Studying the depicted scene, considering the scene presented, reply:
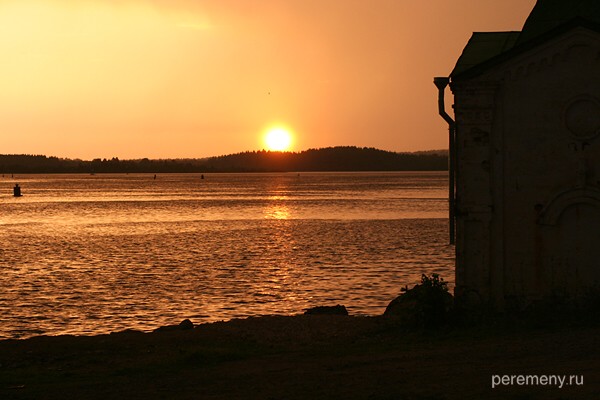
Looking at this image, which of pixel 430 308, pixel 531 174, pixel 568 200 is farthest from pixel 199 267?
pixel 568 200

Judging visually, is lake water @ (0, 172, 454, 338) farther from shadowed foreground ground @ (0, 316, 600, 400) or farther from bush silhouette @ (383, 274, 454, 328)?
bush silhouette @ (383, 274, 454, 328)

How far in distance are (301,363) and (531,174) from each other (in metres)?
6.14

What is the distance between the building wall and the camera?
52.4 feet

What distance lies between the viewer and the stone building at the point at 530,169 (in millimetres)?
15971

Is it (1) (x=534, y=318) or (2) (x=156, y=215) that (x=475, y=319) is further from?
(2) (x=156, y=215)

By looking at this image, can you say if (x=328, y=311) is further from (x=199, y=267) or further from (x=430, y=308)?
(x=199, y=267)

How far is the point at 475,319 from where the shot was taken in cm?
1614

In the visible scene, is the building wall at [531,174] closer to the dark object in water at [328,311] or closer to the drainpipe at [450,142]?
the drainpipe at [450,142]

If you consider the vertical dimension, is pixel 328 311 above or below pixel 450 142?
below

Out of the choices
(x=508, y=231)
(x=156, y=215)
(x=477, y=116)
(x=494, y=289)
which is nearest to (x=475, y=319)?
(x=494, y=289)

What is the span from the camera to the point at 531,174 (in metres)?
16.3

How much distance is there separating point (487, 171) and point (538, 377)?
19.6 ft

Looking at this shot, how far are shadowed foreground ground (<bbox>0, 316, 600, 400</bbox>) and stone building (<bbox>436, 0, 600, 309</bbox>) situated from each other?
5.25 ft

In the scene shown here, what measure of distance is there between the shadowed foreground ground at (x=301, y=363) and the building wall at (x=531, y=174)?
5.18ft
